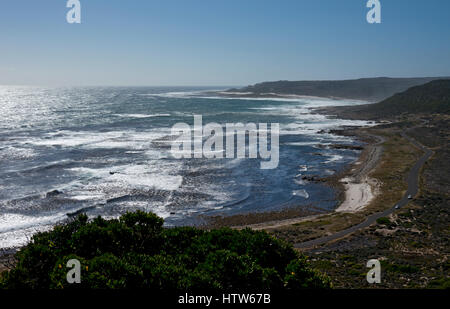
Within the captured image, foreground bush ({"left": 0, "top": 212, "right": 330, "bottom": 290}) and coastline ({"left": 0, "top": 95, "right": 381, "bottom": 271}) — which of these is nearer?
foreground bush ({"left": 0, "top": 212, "right": 330, "bottom": 290})

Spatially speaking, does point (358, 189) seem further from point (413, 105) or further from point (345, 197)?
point (413, 105)

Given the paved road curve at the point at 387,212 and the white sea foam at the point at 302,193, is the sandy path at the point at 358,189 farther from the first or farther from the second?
the white sea foam at the point at 302,193

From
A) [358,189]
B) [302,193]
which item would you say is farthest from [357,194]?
[302,193]

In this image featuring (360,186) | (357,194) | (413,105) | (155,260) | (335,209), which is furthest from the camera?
(413,105)

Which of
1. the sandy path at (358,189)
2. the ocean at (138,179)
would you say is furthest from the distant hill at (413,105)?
the sandy path at (358,189)

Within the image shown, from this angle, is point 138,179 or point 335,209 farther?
point 138,179

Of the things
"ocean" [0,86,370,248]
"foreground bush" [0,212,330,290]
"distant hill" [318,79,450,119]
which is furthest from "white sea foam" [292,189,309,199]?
"distant hill" [318,79,450,119]

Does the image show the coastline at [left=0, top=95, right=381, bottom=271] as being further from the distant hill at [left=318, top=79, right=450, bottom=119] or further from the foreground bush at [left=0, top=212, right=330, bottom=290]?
the distant hill at [left=318, top=79, right=450, bottom=119]
